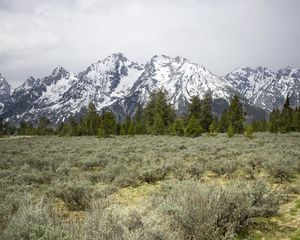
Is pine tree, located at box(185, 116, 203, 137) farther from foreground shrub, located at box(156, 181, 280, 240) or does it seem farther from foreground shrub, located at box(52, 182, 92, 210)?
Answer: foreground shrub, located at box(156, 181, 280, 240)

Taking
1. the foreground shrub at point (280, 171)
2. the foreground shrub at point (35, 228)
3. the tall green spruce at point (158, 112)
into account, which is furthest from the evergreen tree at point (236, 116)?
the foreground shrub at point (35, 228)

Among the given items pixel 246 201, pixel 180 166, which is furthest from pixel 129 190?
pixel 246 201

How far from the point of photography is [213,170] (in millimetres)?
16078

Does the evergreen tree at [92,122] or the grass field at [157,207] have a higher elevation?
the evergreen tree at [92,122]

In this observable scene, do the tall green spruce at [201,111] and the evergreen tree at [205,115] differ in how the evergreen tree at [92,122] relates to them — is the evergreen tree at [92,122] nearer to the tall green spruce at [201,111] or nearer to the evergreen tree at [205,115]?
the tall green spruce at [201,111]

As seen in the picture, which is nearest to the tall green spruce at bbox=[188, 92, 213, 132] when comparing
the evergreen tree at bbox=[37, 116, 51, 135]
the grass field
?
the grass field

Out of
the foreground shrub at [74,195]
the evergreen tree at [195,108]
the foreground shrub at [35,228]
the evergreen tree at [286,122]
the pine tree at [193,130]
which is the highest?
the evergreen tree at [195,108]

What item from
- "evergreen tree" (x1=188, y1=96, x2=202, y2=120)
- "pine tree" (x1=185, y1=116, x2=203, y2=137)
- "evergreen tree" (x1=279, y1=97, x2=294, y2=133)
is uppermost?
"evergreen tree" (x1=188, y1=96, x2=202, y2=120)

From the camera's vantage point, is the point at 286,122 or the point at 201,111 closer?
the point at 286,122

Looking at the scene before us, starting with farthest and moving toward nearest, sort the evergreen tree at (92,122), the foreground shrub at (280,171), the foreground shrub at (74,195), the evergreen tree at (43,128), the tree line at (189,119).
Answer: the evergreen tree at (43,128), the evergreen tree at (92,122), the tree line at (189,119), the foreground shrub at (280,171), the foreground shrub at (74,195)

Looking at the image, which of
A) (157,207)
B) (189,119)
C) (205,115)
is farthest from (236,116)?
(157,207)

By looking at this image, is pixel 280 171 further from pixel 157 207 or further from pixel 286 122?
pixel 286 122

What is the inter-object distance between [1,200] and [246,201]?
6496 mm

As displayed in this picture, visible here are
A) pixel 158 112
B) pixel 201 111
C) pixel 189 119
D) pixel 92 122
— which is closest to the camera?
pixel 189 119
